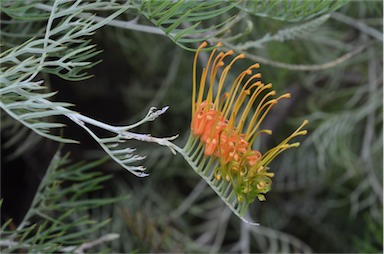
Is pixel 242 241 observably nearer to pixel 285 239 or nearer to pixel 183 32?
pixel 285 239

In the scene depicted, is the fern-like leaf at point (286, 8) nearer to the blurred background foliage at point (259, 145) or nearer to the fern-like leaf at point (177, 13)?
the fern-like leaf at point (177, 13)

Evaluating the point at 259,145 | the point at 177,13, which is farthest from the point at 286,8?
the point at 259,145

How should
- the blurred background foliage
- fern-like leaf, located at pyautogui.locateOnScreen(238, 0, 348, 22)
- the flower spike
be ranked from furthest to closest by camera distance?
the blurred background foliage < fern-like leaf, located at pyautogui.locateOnScreen(238, 0, 348, 22) < the flower spike

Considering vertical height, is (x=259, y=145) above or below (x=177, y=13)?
below

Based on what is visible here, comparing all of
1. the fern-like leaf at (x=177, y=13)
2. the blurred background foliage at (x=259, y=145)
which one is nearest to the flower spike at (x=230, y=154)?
the fern-like leaf at (x=177, y=13)

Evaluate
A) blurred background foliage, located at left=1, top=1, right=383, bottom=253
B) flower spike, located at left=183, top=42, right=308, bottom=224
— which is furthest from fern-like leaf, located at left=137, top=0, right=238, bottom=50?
blurred background foliage, located at left=1, top=1, right=383, bottom=253

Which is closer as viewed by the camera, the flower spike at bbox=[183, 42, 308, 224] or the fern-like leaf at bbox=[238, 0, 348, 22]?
the flower spike at bbox=[183, 42, 308, 224]

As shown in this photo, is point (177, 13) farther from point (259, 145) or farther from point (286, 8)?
point (259, 145)

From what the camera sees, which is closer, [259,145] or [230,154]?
[230,154]

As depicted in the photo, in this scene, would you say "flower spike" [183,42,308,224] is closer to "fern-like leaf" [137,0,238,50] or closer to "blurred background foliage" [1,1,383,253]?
"fern-like leaf" [137,0,238,50]
